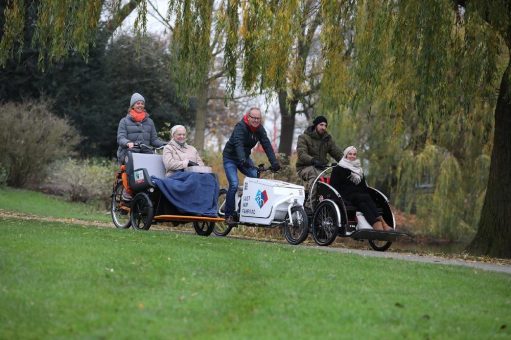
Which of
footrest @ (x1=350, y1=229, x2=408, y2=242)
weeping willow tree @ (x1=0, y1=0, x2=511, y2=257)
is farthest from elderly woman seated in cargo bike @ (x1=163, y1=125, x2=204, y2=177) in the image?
footrest @ (x1=350, y1=229, x2=408, y2=242)

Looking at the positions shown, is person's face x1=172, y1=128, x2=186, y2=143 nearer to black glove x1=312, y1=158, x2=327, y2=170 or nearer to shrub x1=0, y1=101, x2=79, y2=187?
black glove x1=312, y1=158, x2=327, y2=170

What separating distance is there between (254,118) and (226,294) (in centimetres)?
724

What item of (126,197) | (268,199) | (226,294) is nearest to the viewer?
(226,294)

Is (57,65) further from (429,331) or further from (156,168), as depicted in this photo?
(429,331)

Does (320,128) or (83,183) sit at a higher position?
(320,128)

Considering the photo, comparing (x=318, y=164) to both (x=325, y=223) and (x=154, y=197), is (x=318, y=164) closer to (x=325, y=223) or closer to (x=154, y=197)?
(x=325, y=223)

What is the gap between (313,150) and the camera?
16344mm

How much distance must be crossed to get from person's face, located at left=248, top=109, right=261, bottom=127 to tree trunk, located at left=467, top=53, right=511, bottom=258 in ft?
13.2

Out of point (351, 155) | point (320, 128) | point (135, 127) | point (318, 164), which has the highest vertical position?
point (320, 128)

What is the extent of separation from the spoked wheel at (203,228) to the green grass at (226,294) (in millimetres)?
4315

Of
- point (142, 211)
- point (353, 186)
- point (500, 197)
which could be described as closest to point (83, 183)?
point (142, 211)

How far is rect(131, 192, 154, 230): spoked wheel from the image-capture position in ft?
49.4

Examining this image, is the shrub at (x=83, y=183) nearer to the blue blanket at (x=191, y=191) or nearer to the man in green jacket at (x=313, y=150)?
the man in green jacket at (x=313, y=150)

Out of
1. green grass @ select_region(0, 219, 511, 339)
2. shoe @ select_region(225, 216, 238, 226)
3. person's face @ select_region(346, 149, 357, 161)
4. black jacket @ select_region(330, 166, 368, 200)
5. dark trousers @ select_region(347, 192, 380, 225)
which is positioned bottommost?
green grass @ select_region(0, 219, 511, 339)
